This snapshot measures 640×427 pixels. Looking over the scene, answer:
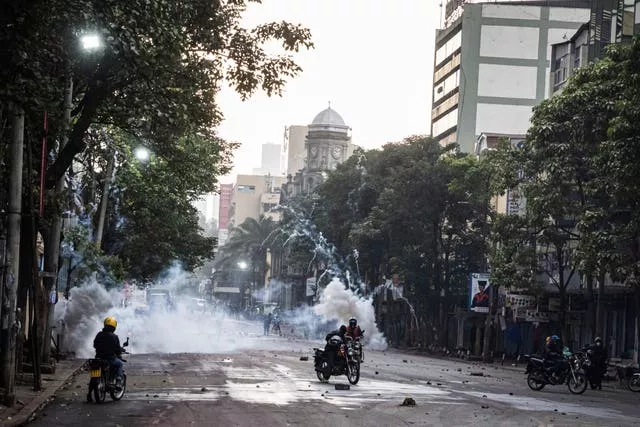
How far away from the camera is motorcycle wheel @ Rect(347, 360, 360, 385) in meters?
29.4

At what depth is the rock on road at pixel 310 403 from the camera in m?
19.0

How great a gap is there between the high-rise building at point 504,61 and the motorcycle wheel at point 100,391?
77851 mm

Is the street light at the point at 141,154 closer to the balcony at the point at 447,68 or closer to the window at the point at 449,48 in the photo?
the window at the point at 449,48

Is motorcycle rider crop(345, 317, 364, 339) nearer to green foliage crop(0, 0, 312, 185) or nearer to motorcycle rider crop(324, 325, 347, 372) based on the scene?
motorcycle rider crop(324, 325, 347, 372)

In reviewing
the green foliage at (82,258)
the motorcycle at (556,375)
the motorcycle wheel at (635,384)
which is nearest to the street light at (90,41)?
the motorcycle at (556,375)

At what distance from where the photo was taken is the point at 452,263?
73812 millimetres

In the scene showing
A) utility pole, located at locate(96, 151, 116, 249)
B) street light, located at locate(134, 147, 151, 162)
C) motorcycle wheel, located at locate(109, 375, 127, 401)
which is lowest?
motorcycle wheel, located at locate(109, 375, 127, 401)

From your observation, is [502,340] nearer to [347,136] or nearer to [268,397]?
[268,397]

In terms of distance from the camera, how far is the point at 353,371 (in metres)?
29.6

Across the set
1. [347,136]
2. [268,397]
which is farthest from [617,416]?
[347,136]

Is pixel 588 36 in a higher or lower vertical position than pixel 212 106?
higher

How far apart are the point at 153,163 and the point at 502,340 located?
30.3 metres

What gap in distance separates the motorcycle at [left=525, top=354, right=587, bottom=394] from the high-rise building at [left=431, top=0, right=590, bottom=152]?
64722 mm

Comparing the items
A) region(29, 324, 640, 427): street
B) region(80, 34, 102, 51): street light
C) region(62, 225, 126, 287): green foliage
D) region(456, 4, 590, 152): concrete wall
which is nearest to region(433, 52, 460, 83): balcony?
region(456, 4, 590, 152): concrete wall
